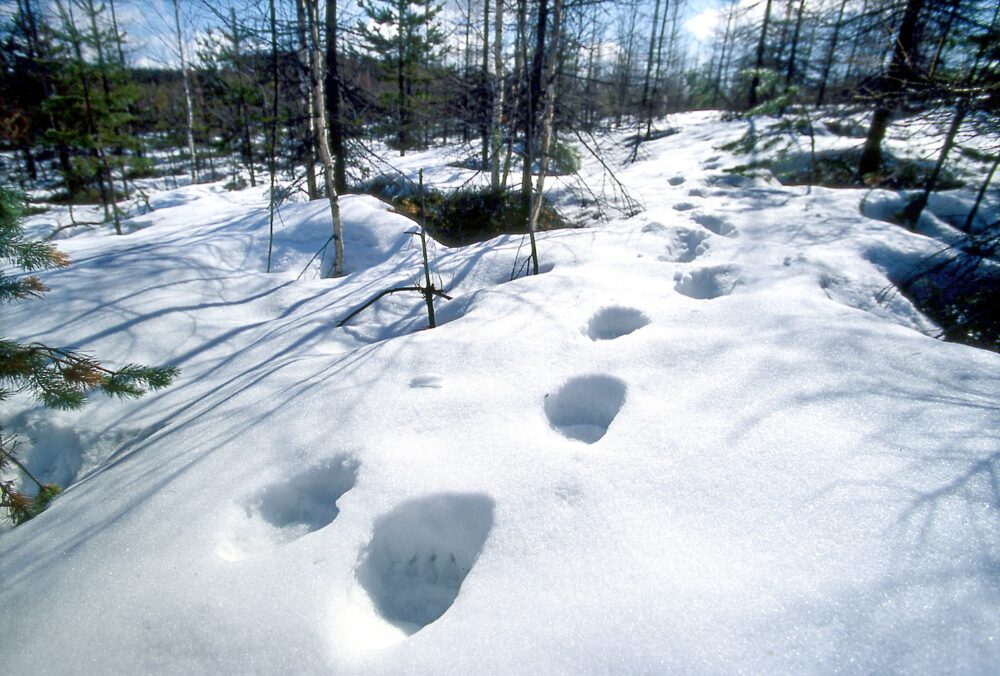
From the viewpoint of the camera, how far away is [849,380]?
Answer: 96.7 inches

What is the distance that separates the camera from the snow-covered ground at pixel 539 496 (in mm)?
1389

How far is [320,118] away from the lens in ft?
19.6

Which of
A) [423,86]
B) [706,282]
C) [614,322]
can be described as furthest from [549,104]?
[423,86]

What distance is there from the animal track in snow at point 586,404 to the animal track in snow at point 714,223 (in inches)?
170

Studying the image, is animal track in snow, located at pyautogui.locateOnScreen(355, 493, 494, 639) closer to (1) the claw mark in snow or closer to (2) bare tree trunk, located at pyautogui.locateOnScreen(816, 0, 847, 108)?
(1) the claw mark in snow

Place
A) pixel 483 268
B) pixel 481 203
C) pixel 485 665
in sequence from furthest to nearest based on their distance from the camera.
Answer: pixel 481 203 → pixel 483 268 → pixel 485 665

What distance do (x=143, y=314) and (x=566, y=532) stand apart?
4991 mm

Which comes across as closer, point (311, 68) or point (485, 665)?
point (485, 665)

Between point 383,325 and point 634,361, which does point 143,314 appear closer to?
point 383,325

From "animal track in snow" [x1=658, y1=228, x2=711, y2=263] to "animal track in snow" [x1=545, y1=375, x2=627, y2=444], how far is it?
295 cm

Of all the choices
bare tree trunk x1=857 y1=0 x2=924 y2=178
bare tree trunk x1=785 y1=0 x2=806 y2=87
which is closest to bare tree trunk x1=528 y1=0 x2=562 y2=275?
bare tree trunk x1=857 y1=0 x2=924 y2=178

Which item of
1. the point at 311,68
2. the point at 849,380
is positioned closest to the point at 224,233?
the point at 311,68

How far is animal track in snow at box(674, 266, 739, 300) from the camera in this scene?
4.23 metres

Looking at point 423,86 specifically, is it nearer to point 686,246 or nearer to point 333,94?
point 333,94
